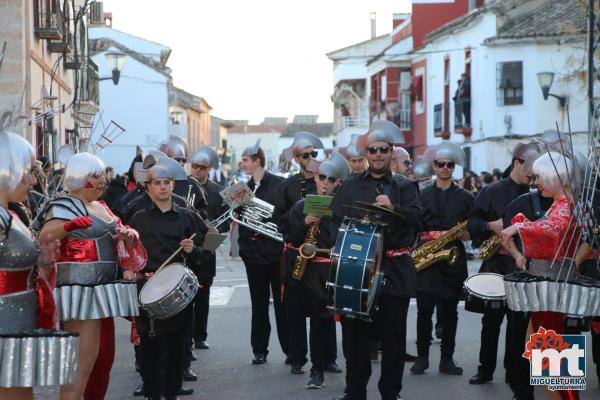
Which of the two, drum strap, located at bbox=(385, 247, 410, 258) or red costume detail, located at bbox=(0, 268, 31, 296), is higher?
red costume detail, located at bbox=(0, 268, 31, 296)

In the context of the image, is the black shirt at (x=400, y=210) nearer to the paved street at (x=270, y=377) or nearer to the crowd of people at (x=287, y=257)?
the crowd of people at (x=287, y=257)

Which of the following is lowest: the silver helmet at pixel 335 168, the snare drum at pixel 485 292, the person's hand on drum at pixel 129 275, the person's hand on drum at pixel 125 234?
the snare drum at pixel 485 292

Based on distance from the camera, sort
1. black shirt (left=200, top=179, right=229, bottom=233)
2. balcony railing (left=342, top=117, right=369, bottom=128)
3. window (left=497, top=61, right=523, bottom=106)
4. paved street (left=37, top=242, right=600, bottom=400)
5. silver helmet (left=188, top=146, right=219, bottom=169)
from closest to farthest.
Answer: paved street (left=37, top=242, right=600, bottom=400), black shirt (left=200, top=179, right=229, bottom=233), silver helmet (left=188, top=146, right=219, bottom=169), window (left=497, top=61, right=523, bottom=106), balcony railing (left=342, top=117, right=369, bottom=128)

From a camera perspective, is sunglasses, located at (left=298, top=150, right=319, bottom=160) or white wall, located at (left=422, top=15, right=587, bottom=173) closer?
sunglasses, located at (left=298, top=150, right=319, bottom=160)

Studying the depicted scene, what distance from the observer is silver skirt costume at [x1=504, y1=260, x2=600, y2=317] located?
22.1ft

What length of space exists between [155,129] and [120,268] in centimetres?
5074

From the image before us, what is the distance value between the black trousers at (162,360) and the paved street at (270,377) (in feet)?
2.34

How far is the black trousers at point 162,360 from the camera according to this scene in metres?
8.27

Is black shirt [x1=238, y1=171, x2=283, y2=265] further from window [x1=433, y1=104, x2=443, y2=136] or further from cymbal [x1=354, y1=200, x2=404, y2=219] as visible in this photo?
window [x1=433, y1=104, x2=443, y2=136]

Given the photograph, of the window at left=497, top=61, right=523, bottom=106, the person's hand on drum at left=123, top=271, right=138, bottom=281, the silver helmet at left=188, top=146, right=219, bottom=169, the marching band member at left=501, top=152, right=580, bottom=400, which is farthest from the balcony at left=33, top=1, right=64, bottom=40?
the window at left=497, top=61, right=523, bottom=106

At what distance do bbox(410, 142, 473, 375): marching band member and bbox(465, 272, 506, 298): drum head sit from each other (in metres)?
1.12

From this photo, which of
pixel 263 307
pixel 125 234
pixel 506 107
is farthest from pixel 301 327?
pixel 506 107

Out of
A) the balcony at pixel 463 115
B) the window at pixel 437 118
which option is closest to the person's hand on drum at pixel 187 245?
the balcony at pixel 463 115

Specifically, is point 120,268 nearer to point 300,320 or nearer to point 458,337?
point 300,320
